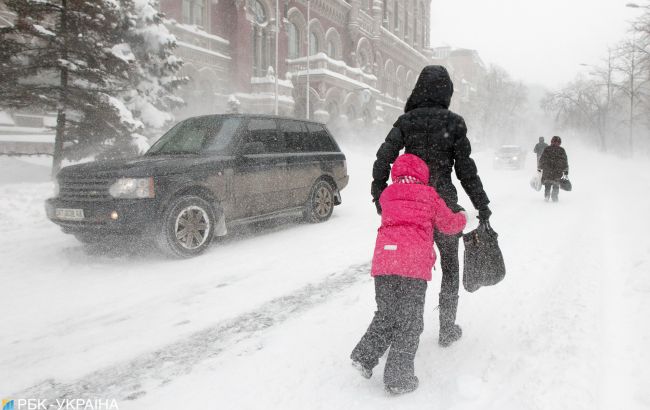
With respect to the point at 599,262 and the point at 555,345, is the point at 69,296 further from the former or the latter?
the point at 599,262

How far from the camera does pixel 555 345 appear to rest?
3150 millimetres

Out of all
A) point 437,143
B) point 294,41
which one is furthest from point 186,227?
point 294,41

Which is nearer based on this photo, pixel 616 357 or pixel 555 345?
pixel 616 357

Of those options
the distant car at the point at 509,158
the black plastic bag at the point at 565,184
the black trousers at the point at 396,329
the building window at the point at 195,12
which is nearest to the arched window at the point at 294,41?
the building window at the point at 195,12

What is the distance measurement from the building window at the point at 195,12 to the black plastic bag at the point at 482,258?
2627 cm

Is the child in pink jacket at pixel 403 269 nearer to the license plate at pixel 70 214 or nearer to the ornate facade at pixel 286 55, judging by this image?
the license plate at pixel 70 214

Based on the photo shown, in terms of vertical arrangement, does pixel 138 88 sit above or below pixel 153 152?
above

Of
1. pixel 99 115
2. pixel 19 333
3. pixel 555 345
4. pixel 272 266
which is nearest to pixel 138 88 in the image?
pixel 99 115

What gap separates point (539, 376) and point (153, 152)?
19.1 feet

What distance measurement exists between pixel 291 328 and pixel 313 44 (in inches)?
1404

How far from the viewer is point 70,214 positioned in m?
5.59

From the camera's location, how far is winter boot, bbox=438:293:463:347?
3.18m

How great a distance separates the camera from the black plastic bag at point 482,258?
3.00 metres

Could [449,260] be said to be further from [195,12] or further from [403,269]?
[195,12]
